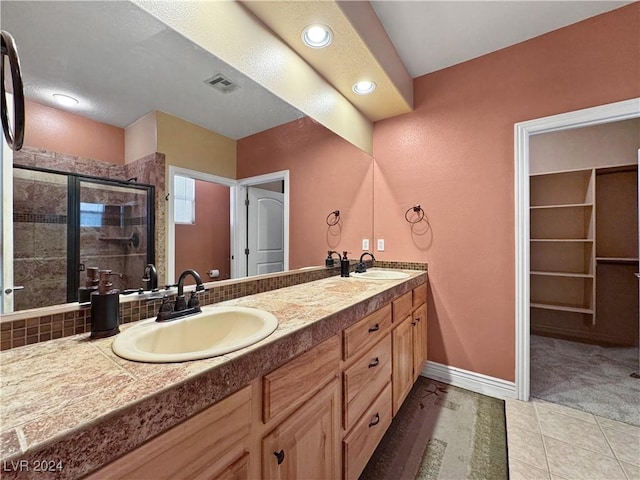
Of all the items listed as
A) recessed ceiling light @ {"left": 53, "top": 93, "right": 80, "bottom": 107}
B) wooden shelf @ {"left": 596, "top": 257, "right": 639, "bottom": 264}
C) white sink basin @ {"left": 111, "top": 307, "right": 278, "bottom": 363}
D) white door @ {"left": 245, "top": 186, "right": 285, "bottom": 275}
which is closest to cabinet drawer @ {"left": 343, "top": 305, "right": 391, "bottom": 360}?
white sink basin @ {"left": 111, "top": 307, "right": 278, "bottom": 363}

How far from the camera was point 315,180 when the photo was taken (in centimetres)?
196

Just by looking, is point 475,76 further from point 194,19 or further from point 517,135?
point 194,19

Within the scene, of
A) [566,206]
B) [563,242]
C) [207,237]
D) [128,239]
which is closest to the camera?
[128,239]

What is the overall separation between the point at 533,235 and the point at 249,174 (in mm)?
3390

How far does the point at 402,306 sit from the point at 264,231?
97 centimetres

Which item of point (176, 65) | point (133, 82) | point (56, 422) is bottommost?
point (56, 422)

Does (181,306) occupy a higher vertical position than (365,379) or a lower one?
higher

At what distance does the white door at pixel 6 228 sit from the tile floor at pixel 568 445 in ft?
6.95

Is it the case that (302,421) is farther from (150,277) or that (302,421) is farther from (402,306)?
(402,306)

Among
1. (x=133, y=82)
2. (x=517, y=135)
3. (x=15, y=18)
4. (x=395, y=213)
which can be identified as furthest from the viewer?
(x=395, y=213)

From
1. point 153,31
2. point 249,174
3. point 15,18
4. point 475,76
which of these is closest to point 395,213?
point 475,76

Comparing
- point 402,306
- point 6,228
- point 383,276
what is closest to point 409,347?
point 402,306

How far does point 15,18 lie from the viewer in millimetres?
725

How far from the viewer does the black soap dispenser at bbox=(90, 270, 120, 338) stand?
81 centimetres
